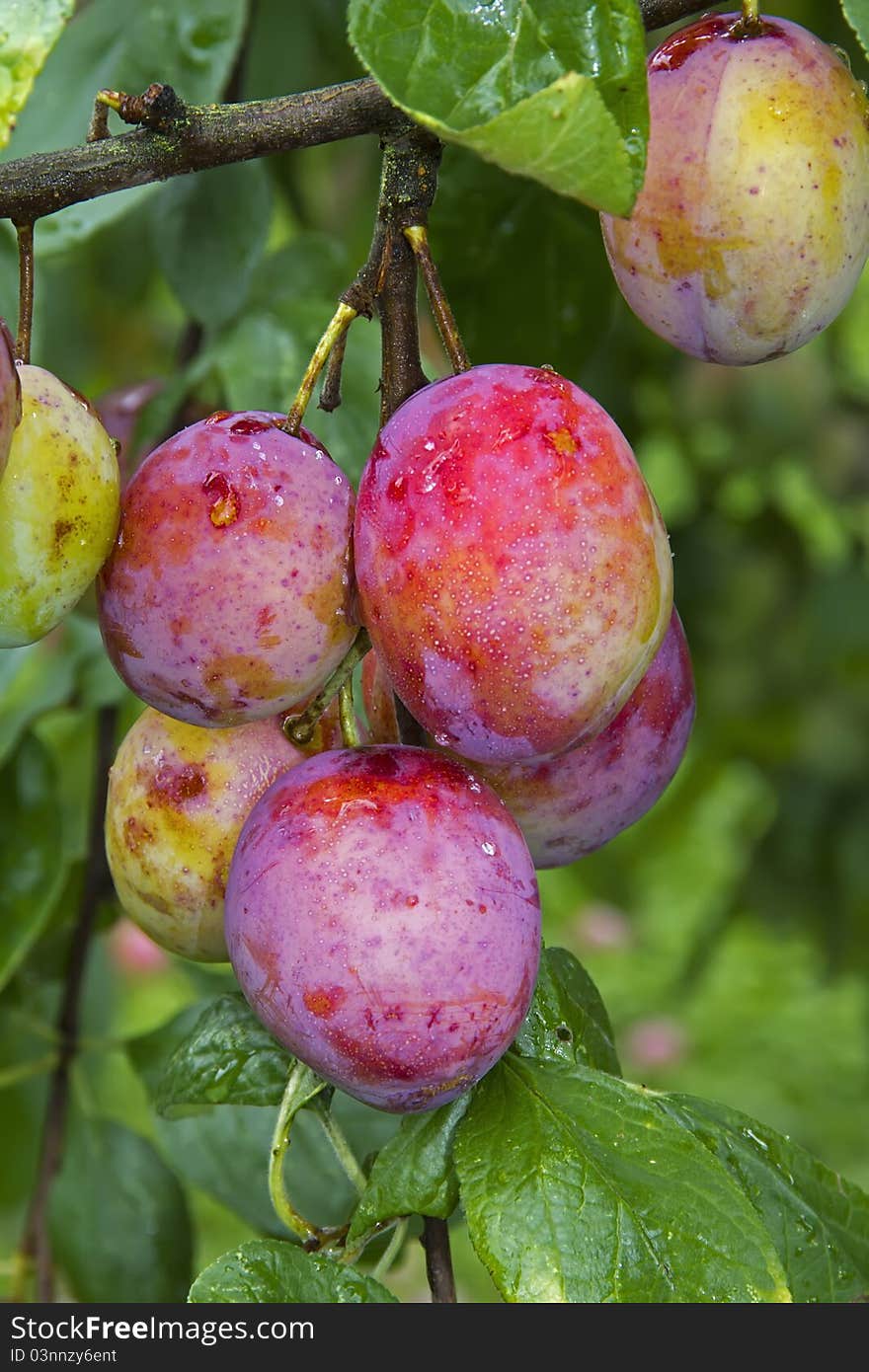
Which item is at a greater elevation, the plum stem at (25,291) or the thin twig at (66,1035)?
the plum stem at (25,291)

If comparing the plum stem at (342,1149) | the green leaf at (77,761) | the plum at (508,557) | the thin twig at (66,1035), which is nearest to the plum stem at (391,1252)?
the plum stem at (342,1149)

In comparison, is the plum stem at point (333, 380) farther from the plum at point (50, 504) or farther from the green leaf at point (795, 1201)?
the green leaf at point (795, 1201)

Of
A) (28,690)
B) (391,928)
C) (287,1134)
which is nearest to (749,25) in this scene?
(391,928)

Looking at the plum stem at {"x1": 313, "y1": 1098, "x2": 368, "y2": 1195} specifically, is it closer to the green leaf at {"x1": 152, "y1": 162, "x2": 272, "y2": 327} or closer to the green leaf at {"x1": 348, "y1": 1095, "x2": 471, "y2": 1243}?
the green leaf at {"x1": 348, "y1": 1095, "x2": 471, "y2": 1243}

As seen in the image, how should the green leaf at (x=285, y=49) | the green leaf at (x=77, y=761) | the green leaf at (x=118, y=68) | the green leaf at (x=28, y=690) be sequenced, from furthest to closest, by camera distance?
the green leaf at (x=77, y=761)
the green leaf at (x=285, y=49)
the green leaf at (x=28, y=690)
the green leaf at (x=118, y=68)

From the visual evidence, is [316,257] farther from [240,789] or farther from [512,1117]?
[512,1117]

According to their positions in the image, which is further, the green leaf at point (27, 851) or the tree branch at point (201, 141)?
the green leaf at point (27, 851)
